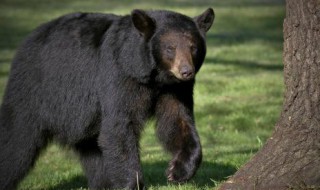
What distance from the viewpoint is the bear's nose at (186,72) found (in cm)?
605

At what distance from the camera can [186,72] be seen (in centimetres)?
605

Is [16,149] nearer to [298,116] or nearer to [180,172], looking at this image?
[180,172]

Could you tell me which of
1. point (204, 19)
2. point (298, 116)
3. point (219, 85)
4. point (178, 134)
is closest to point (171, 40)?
point (204, 19)

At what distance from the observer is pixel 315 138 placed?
532 centimetres

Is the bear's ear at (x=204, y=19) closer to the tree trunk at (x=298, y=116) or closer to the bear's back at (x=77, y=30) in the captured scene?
the bear's back at (x=77, y=30)

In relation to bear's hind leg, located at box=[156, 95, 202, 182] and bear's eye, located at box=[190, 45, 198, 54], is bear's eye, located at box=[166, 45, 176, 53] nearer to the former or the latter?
bear's eye, located at box=[190, 45, 198, 54]

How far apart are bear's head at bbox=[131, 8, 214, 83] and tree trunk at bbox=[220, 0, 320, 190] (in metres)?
1.09

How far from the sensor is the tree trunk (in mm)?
5262

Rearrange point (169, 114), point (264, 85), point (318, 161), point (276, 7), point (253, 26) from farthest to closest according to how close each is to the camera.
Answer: point (276, 7) → point (253, 26) → point (264, 85) → point (169, 114) → point (318, 161)

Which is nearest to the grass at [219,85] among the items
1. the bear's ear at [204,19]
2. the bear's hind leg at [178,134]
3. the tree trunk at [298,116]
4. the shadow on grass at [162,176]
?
the shadow on grass at [162,176]

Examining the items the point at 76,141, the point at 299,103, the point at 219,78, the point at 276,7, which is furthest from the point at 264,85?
the point at 276,7

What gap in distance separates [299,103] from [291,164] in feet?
1.63

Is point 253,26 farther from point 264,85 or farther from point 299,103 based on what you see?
point 299,103

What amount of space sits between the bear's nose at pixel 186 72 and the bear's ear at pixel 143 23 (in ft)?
1.83
